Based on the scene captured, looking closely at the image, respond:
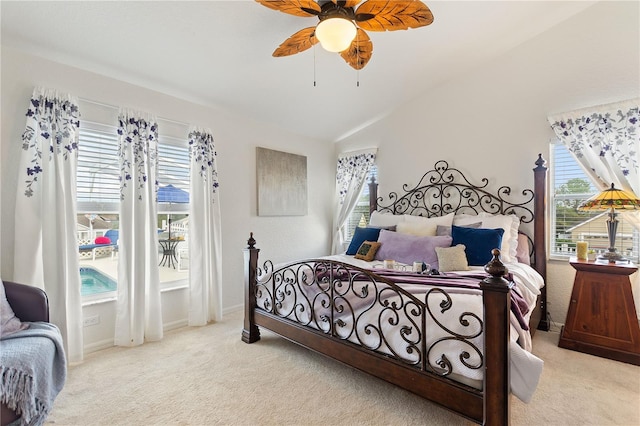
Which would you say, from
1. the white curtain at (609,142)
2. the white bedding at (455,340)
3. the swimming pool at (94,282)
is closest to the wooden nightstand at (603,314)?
the white curtain at (609,142)

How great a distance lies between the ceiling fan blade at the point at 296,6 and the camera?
1.70m

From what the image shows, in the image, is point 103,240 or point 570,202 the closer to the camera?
point 103,240

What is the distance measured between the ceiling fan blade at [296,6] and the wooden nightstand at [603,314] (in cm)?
289

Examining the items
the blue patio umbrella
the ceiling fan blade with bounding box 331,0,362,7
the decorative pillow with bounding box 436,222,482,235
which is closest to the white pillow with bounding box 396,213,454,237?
the decorative pillow with bounding box 436,222,482,235

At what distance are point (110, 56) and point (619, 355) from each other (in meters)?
4.73

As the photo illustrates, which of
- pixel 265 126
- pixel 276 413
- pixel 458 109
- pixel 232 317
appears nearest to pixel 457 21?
pixel 458 109

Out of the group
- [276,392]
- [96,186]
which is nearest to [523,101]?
[276,392]

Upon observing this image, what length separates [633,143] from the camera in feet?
8.65

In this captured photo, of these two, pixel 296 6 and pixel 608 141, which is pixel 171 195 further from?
pixel 608 141

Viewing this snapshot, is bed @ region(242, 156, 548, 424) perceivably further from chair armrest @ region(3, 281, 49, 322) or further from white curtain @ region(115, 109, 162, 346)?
chair armrest @ region(3, 281, 49, 322)

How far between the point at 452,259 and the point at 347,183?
7.80ft

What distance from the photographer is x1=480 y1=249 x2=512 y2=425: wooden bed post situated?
1.35 m

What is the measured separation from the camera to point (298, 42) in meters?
2.09

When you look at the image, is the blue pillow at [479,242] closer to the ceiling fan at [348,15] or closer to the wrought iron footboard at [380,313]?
the wrought iron footboard at [380,313]
